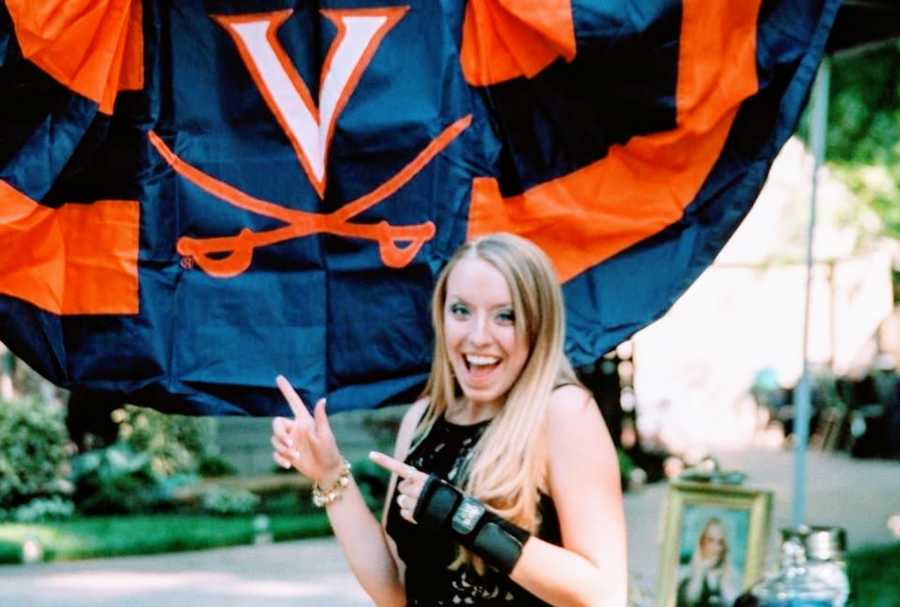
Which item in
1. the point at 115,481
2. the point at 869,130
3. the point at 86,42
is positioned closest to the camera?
the point at 86,42

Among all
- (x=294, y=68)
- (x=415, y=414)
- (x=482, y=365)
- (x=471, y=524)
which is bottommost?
(x=471, y=524)

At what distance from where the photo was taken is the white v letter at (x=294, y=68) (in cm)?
270

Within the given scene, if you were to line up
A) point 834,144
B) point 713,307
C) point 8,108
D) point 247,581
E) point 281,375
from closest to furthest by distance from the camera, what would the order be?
point 8,108 → point 281,375 → point 247,581 → point 834,144 → point 713,307

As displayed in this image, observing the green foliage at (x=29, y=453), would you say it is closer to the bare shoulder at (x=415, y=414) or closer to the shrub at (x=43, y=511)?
the shrub at (x=43, y=511)

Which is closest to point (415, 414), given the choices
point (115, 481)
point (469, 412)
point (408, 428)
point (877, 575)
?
point (408, 428)

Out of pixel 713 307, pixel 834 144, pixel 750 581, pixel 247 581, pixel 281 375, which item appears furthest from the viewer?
pixel 713 307

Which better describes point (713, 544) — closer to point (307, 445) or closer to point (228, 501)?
point (307, 445)

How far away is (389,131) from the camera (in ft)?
8.93

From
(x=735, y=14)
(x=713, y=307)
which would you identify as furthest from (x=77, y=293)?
(x=713, y=307)

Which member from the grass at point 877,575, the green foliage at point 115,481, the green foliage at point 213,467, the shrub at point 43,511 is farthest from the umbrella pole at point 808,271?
the green foliage at point 213,467

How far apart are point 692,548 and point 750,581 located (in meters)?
0.24

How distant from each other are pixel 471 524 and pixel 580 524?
0.20 m

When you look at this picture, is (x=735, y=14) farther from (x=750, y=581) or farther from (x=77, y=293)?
(x=750, y=581)

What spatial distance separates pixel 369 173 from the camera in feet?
9.03
